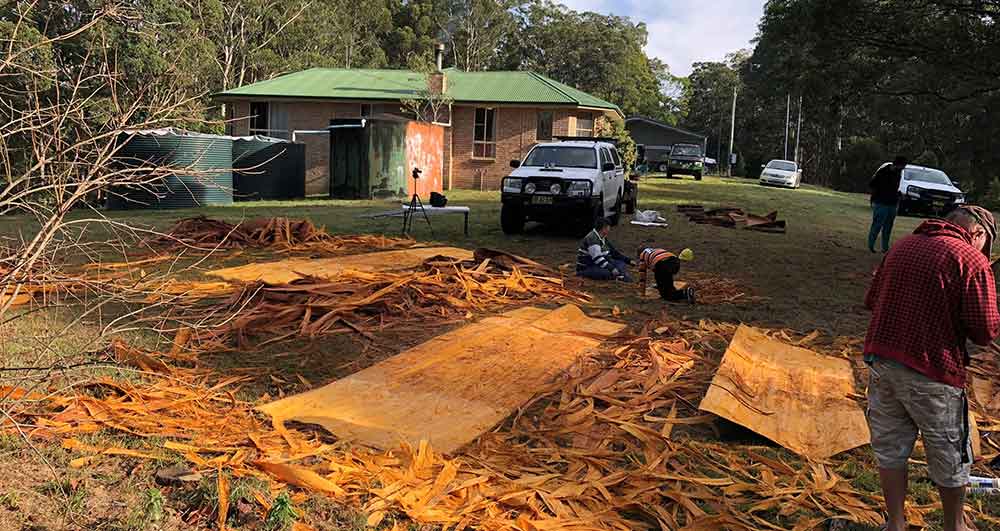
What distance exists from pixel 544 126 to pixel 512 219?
54.0 ft

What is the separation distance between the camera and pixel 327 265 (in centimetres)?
1014

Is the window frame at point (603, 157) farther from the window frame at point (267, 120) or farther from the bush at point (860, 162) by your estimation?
the bush at point (860, 162)

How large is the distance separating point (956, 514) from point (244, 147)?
75.1 ft

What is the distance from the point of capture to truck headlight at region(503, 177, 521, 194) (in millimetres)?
14094

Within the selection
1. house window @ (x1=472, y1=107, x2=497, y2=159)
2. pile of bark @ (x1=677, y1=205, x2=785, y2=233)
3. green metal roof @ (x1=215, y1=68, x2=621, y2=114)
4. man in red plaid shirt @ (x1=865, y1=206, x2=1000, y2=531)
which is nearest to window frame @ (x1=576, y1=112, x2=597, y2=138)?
green metal roof @ (x1=215, y1=68, x2=621, y2=114)

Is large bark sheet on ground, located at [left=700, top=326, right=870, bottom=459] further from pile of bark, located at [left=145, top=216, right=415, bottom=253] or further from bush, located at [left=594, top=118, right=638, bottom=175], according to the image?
bush, located at [left=594, top=118, right=638, bottom=175]

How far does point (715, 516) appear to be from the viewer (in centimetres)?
376

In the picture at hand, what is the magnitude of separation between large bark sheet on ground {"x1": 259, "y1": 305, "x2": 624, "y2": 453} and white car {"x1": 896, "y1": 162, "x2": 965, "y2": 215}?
814 inches

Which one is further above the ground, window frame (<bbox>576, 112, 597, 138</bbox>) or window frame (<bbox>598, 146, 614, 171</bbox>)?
window frame (<bbox>576, 112, 597, 138</bbox>)

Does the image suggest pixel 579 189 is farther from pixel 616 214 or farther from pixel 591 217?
pixel 616 214

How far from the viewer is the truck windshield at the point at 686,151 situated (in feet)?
141

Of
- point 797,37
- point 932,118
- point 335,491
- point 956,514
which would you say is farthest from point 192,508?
point 932,118

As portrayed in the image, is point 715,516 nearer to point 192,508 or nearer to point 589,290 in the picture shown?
point 192,508

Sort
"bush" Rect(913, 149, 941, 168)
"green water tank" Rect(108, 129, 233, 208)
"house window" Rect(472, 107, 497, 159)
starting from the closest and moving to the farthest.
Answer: "green water tank" Rect(108, 129, 233, 208)
"house window" Rect(472, 107, 497, 159)
"bush" Rect(913, 149, 941, 168)
